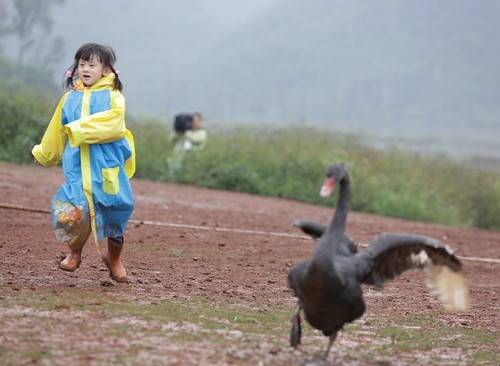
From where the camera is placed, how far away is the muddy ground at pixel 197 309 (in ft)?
19.4

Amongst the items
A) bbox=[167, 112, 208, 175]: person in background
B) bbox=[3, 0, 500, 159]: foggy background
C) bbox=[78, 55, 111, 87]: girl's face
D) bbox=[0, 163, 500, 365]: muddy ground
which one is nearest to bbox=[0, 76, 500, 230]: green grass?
bbox=[167, 112, 208, 175]: person in background

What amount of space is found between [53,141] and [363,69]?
110 meters

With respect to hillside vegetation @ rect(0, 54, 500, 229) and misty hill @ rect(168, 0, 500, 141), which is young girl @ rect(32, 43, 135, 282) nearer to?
hillside vegetation @ rect(0, 54, 500, 229)

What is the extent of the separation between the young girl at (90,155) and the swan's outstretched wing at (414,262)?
7.38ft

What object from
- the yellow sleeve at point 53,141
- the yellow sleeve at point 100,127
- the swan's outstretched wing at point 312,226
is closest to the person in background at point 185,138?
the yellow sleeve at point 53,141

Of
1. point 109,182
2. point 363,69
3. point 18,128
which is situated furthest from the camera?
point 363,69

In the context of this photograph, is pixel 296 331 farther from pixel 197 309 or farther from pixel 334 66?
pixel 334 66

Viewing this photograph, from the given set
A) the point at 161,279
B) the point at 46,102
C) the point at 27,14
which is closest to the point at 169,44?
Answer: the point at 27,14

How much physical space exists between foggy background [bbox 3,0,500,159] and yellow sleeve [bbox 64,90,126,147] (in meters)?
77.8

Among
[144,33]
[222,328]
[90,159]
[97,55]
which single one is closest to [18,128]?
[97,55]

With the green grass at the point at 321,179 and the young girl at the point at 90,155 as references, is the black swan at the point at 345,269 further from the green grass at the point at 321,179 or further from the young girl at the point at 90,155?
the green grass at the point at 321,179

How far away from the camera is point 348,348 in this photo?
6.61 meters

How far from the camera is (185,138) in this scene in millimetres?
21609

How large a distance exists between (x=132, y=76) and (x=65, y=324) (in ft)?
447
